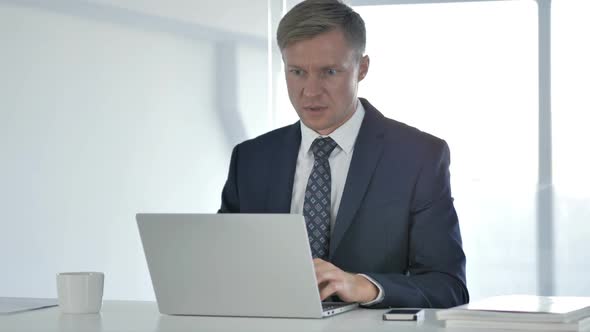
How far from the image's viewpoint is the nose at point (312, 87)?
2.90 m

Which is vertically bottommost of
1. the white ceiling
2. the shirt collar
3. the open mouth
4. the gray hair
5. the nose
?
the shirt collar

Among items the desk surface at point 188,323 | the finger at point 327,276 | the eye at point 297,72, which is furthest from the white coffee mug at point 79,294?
the eye at point 297,72

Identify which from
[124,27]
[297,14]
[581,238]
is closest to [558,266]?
[581,238]

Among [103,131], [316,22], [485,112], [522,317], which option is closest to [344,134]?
[316,22]

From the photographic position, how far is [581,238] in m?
5.41

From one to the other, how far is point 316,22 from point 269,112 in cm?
320

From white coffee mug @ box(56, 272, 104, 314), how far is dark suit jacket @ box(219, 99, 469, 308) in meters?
0.79

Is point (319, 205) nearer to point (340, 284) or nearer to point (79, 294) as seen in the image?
point (340, 284)

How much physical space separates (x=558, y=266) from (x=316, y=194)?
9.54 feet

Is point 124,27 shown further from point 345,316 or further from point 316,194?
point 345,316

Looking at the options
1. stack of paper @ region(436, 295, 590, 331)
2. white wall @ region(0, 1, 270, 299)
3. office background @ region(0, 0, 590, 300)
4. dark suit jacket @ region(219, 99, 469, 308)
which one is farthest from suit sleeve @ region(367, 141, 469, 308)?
office background @ region(0, 0, 590, 300)

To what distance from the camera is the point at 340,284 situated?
7.49 feet

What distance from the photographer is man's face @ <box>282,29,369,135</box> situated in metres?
2.91

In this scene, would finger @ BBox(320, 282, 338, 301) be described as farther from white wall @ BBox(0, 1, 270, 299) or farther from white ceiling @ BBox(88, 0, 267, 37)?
white ceiling @ BBox(88, 0, 267, 37)
